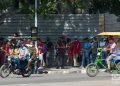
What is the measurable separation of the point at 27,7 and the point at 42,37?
309cm

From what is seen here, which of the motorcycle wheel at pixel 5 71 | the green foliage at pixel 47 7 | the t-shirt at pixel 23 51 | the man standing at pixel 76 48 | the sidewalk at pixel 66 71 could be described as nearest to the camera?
the motorcycle wheel at pixel 5 71

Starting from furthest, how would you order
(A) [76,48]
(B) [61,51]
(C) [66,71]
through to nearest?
(A) [76,48], (B) [61,51], (C) [66,71]

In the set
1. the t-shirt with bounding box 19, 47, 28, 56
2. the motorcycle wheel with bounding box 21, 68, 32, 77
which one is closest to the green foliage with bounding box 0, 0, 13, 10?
the t-shirt with bounding box 19, 47, 28, 56

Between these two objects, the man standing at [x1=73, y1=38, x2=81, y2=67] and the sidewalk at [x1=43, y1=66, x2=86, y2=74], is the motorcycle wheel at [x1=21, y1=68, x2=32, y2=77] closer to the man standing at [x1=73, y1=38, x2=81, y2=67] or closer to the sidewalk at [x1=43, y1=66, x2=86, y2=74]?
the sidewalk at [x1=43, y1=66, x2=86, y2=74]

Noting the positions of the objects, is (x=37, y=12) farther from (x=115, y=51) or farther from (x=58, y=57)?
(x=115, y=51)

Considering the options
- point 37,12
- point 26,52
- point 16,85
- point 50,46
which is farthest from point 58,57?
point 16,85

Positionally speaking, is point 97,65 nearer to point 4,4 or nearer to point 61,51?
point 61,51

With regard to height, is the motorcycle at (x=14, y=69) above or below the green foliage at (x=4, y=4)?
below

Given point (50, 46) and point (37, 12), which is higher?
point (37, 12)

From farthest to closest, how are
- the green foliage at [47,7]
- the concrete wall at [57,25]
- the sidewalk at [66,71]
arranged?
the concrete wall at [57,25] < the green foliage at [47,7] < the sidewalk at [66,71]

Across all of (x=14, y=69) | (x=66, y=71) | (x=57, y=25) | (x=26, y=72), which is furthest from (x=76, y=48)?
(x=14, y=69)

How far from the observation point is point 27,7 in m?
28.8

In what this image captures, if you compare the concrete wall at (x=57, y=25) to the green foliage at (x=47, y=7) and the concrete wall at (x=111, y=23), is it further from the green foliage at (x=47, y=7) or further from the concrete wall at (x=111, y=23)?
the green foliage at (x=47, y=7)

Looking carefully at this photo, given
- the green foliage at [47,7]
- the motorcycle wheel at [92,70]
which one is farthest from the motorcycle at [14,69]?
the green foliage at [47,7]
